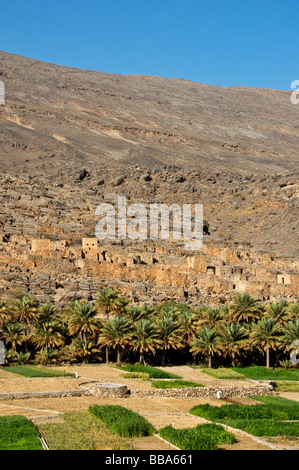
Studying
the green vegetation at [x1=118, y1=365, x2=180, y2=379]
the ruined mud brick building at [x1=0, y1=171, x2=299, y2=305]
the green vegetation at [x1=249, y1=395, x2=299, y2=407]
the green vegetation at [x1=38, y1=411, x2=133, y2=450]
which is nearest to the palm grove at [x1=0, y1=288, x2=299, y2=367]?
the green vegetation at [x1=118, y1=365, x2=180, y2=379]

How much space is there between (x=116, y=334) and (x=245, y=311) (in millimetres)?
7497

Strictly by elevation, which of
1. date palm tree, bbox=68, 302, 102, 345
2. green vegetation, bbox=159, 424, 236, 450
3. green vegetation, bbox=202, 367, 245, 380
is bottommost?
green vegetation, bbox=202, 367, 245, 380

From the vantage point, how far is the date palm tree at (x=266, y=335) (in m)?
32.3

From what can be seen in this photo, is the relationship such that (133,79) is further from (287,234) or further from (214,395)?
(214,395)

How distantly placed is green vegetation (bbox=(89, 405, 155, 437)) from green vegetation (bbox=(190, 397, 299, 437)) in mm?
2551

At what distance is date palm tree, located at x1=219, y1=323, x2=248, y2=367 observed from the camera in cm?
3231

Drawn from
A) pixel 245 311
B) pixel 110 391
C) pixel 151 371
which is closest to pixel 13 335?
pixel 151 371

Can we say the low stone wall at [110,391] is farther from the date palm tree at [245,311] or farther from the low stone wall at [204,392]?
the date palm tree at [245,311]

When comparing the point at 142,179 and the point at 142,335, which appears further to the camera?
the point at 142,179

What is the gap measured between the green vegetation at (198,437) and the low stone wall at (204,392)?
5661 millimetres

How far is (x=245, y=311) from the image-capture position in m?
35.3

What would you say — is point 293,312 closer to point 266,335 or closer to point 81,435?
point 266,335

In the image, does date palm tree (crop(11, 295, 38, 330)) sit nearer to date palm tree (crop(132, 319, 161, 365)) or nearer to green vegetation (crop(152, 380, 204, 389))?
date palm tree (crop(132, 319, 161, 365))
